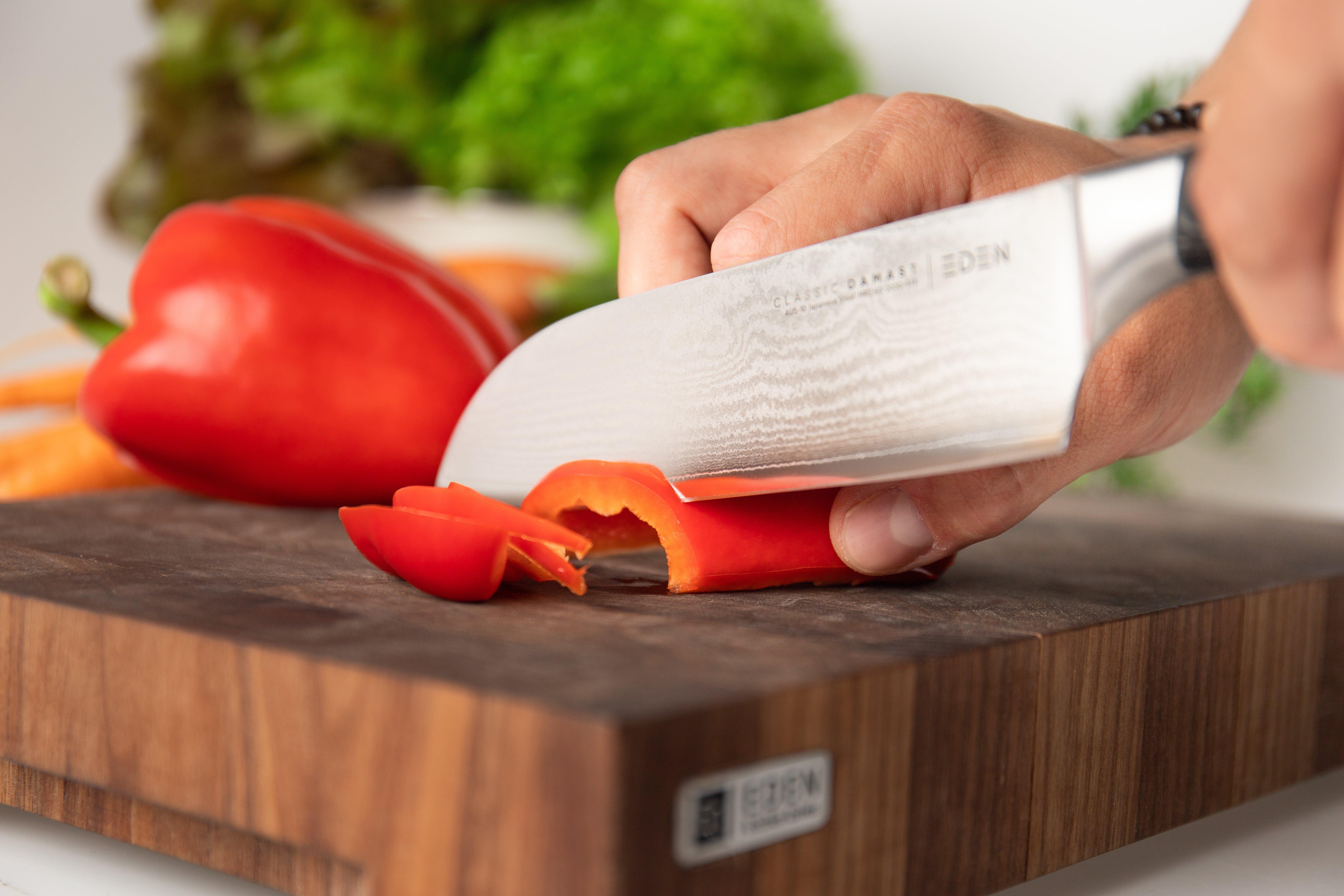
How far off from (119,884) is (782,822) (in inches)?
18.4

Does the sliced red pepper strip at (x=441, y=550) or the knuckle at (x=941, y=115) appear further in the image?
the knuckle at (x=941, y=115)

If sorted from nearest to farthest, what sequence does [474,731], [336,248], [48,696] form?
[474,731] < [48,696] < [336,248]

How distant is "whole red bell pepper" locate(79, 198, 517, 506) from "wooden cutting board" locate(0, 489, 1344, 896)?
1.21ft

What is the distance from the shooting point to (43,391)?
1.95 metres

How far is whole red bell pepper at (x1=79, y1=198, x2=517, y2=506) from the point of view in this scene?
1339mm

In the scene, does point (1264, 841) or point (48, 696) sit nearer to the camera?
point (48, 696)

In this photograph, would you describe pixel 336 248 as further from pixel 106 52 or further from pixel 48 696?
pixel 106 52

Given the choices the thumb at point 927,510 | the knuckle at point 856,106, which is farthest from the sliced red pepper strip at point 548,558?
the knuckle at point 856,106

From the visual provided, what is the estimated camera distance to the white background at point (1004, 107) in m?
0.83

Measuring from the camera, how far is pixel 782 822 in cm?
60

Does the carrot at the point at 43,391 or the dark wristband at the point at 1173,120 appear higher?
the dark wristband at the point at 1173,120

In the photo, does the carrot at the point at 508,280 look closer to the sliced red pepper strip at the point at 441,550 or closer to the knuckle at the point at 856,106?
the knuckle at the point at 856,106

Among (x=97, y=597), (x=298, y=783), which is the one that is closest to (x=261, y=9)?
(x=97, y=597)

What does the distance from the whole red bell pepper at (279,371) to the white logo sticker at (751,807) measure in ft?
2.83
